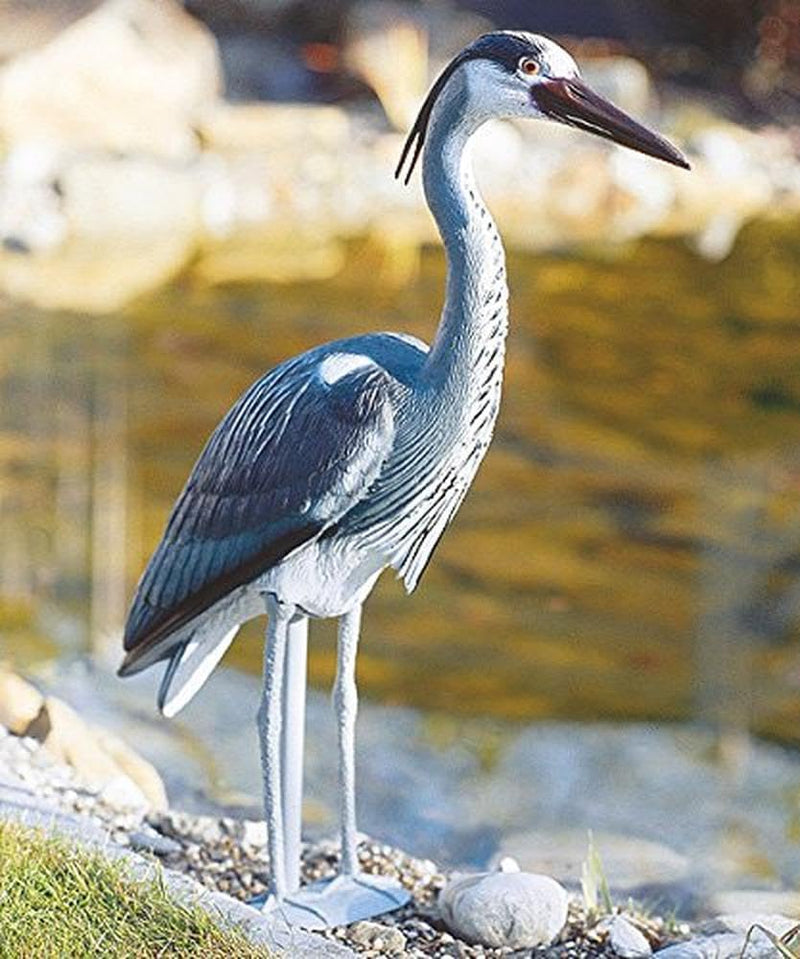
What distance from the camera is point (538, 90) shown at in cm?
312

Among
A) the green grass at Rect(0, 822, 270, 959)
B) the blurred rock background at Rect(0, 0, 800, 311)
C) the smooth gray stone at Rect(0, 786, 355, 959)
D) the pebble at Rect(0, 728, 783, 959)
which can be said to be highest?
the green grass at Rect(0, 822, 270, 959)

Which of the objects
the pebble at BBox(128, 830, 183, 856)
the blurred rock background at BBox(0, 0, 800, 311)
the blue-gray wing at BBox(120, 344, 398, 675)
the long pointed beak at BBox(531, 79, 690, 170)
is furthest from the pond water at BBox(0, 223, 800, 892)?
the long pointed beak at BBox(531, 79, 690, 170)

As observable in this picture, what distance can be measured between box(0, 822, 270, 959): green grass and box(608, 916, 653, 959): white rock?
29.6 inches

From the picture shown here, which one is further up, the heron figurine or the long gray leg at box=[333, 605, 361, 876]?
the heron figurine

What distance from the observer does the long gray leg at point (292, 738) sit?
11.3 ft

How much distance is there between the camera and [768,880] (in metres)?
4.83

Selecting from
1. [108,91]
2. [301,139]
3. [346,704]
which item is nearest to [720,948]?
[346,704]

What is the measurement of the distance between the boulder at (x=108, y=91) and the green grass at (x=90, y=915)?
9871 mm

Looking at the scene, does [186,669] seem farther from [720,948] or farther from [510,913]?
[720,948]

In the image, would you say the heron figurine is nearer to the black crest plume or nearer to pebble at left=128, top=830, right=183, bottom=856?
the black crest plume

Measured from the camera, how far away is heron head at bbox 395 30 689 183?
3102 millimetres

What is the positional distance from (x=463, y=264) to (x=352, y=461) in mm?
363

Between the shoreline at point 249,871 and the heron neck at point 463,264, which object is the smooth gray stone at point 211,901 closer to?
the shoreline at point 249,871

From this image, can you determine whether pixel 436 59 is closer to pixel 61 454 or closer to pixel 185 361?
pixel 185 361
